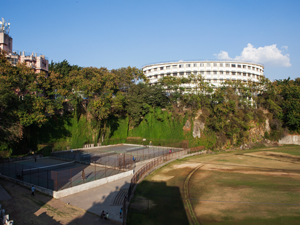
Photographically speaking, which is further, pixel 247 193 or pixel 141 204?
pixel 247 193

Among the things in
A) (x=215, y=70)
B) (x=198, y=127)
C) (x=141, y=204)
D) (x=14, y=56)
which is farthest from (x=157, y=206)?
(x=215, y=70)

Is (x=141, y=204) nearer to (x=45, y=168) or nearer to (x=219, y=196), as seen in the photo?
(x=219, y=196)

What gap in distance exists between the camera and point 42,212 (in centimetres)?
1694

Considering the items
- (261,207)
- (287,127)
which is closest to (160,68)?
(287,127)

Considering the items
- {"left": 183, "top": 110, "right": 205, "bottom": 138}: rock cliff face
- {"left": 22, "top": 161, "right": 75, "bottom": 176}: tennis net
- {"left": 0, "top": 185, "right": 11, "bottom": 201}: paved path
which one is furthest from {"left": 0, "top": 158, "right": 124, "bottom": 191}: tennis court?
{"left": 183, "top": 110, "right": 205, "bottom": 138}: rock cliff face

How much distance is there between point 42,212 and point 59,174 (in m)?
11.1

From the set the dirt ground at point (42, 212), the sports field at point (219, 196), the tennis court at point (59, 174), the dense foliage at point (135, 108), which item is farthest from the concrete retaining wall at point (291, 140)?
the dirt ground at point (42, 212)

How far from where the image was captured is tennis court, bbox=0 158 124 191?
23783 millimetres

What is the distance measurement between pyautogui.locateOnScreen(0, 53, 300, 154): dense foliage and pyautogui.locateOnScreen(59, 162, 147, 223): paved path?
68.7 ft

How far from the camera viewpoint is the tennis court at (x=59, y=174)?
23.8 m

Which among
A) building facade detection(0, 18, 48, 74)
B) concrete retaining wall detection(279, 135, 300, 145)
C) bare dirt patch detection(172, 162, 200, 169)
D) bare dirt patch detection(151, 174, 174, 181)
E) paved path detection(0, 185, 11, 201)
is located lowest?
bare dirt patch detection(151, 174, 174, 181)

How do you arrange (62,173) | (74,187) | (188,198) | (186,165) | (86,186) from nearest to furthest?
(188,198) → (74,187) → (86,186) → (62,173) → (186,165)

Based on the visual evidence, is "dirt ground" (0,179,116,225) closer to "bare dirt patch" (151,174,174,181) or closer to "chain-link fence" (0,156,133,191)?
"chain-link fence" (0,156,133,191)

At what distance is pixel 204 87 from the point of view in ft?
182
